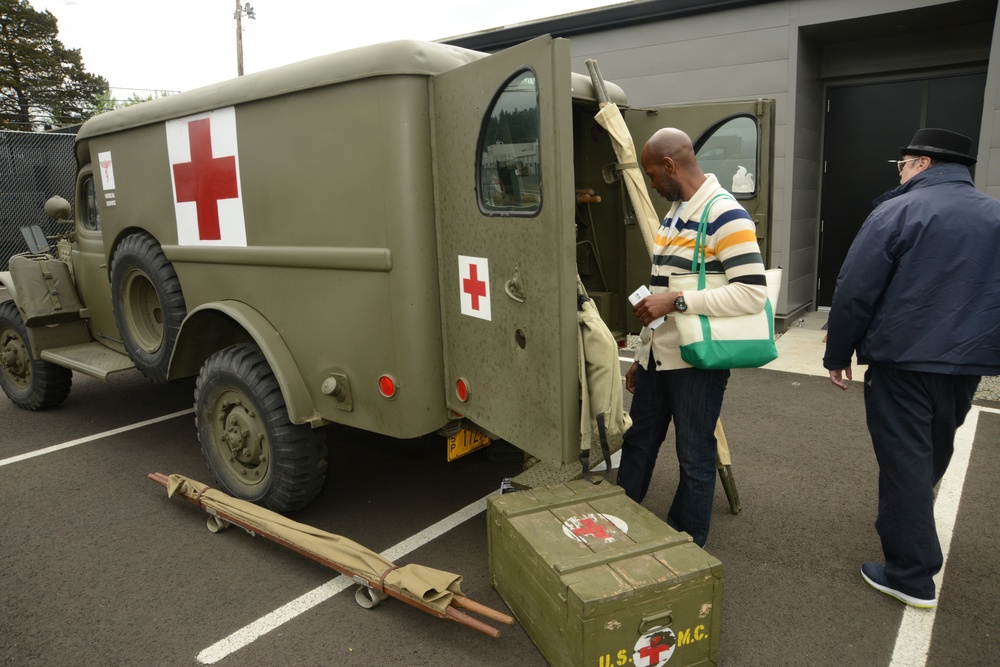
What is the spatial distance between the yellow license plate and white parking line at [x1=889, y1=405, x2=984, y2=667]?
75.7 inches

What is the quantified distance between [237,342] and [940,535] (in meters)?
3.92

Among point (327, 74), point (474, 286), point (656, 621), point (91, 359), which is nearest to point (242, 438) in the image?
point (474, 286)

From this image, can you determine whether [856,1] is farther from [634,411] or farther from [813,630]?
[813,630]

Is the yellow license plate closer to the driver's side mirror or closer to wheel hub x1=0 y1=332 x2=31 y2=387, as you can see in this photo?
the driver's side mirror

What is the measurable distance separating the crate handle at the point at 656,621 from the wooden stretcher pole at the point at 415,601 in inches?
17.8

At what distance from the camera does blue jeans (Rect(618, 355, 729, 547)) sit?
2973 mm

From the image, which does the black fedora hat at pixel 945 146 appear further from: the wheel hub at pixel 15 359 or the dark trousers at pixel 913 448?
the wheel hub at pixel 15 359

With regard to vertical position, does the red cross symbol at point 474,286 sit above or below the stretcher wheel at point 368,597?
above

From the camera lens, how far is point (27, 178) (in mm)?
12883

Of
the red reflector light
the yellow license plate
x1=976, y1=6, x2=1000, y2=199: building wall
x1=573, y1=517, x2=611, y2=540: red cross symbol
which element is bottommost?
x1=573, y1=517, x2=611, y2=540: red cross symbol

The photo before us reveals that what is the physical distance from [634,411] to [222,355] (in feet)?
7.01

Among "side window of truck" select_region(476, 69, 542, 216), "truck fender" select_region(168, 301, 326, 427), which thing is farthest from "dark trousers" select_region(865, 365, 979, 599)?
"truck fender" select_region(168, 301, 326, 427)

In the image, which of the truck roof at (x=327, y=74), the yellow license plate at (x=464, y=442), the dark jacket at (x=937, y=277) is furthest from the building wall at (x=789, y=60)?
the yellow license plate at (x=464, y=442)

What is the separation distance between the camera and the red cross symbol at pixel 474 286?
293 cm
